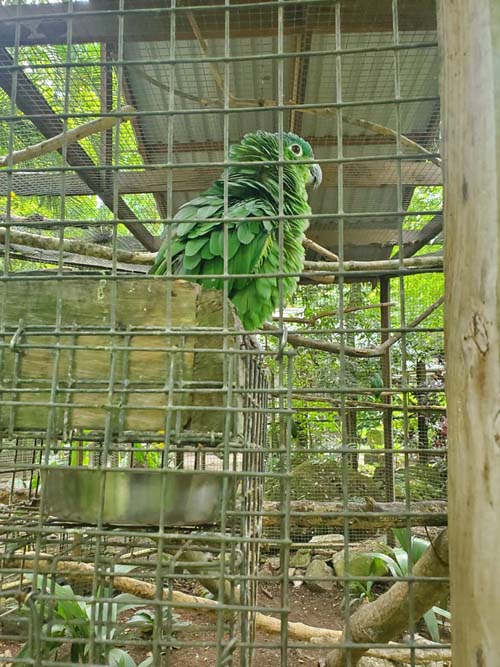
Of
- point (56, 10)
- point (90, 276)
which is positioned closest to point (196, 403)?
point (90, 276)

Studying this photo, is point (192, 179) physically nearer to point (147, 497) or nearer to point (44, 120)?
point (44, 120)

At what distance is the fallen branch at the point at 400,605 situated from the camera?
1402 millimetres

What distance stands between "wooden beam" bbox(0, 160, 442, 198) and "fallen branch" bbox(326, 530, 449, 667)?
2.79 metres

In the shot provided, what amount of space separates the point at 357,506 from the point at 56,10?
3.63m

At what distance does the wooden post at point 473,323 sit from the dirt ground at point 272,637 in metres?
2.09

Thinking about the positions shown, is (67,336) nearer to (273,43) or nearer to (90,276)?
(90,276)

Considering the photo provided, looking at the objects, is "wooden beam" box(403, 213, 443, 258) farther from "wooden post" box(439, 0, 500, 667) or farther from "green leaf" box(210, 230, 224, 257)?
"wooden post" box(439, 0, 500, 667)

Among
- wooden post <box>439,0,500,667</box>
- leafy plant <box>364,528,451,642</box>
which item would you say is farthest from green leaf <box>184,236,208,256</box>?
leafy plant <box>364,528,451,642</box>

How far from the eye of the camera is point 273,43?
2707 mm

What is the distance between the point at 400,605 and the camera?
1640 mm

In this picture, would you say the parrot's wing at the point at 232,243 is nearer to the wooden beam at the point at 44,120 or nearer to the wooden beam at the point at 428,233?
the wooden beam at the point at 44,120

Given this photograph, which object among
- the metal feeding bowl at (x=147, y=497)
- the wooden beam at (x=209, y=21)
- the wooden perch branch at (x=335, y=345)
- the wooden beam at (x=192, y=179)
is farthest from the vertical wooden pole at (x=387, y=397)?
the metal feeding bowl at (x=147, y=497)

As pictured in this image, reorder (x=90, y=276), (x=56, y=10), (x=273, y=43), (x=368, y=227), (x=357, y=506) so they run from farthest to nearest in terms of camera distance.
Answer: (x=368, y=227) → (x=357, y=506) → (x=273, y=43) → (x=56, y=10) → (x=90, y=276)

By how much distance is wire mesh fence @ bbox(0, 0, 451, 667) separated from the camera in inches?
50.2
